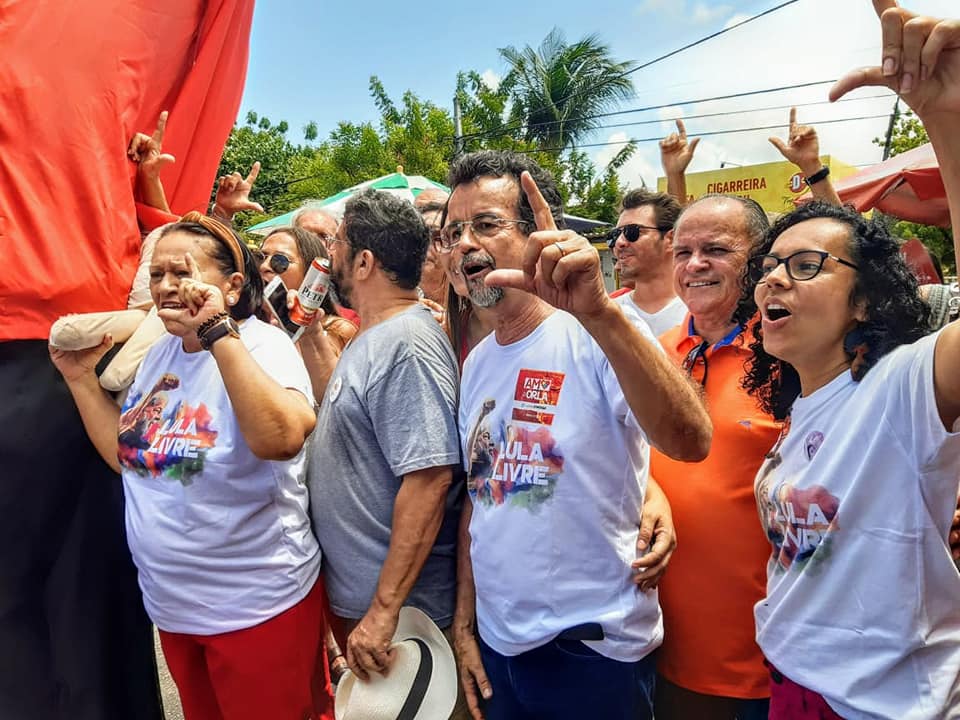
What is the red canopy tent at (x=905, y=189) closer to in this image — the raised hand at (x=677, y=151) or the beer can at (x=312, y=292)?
the raised hand at (x=677, y=151)

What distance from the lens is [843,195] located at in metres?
→ 5.51

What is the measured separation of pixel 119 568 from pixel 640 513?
166 centimetres

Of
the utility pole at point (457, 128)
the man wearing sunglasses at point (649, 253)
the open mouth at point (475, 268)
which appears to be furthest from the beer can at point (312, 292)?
the utility pole at point (457, 128)

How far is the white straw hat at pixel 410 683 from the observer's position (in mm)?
1762

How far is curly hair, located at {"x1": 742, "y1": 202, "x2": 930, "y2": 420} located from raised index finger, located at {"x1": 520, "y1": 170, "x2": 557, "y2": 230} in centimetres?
69

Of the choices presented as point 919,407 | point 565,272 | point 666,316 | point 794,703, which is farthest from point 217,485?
point 666,316

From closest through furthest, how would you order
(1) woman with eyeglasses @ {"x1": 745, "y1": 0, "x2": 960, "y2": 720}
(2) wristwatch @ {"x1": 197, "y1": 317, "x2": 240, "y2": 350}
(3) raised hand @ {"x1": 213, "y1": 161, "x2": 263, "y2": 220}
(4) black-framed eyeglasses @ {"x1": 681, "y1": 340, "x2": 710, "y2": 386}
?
(1) woman with eyeglasses @ {"x1": 745, "y1": 0, "x2": 960, "y2": 720} < (2) wristwatch @ {"x1": 197, "y1": 317, "x2": 240, "y2": 350} < (4) black-framed eyeglasses @ {"x1": 681, "y1": 340, "x2": 710, "y2": 386} < (3) raised hand @ {"x1": 213, "y1": 161, "x2": 263, "y2": 220}

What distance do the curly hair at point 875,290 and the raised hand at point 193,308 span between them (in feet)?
4.75

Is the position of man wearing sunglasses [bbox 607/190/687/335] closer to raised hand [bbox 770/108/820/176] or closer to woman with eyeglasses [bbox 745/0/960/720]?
raised hand [bbox 770/108/820/176]

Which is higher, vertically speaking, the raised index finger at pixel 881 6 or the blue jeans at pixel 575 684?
the raised index finger at pixel 881 6

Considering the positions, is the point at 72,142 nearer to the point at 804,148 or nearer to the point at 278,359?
the point at 278,359

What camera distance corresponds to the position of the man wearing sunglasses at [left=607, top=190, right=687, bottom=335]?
10.0 feet

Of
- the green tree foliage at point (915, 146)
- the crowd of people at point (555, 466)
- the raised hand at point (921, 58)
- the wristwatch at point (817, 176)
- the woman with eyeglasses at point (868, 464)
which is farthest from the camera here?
the green tree foliage at point (915, 146)

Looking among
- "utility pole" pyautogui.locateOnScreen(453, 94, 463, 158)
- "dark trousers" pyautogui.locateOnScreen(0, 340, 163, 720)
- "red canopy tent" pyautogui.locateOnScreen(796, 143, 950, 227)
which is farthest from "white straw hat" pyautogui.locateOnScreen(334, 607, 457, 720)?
"utility pole" pyautogui.locateOnScreen(453, 94, 463, 158)
